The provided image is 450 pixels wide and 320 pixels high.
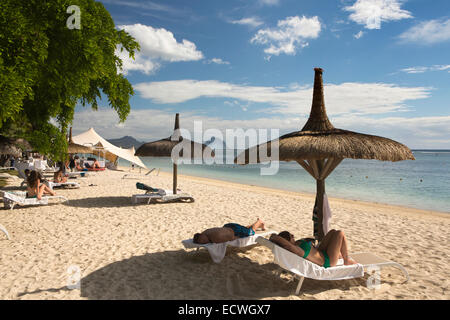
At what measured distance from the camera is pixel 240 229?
470 cm

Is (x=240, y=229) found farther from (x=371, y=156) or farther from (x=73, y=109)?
(x=73, y=109)

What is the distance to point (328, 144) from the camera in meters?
4.07

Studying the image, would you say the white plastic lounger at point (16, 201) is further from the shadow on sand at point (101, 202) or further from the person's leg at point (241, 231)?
the person's leg at point (241, 231)

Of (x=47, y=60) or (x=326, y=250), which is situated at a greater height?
(x=47, y=60)

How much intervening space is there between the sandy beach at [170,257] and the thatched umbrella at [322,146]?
1184mm

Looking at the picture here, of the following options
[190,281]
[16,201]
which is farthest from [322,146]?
[16,201]

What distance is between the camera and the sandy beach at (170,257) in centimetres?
361

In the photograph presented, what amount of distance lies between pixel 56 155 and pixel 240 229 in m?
5.71

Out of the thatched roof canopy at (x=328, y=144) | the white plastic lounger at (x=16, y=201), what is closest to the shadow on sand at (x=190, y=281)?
the thatched roof canopy at (x=328, y=144)

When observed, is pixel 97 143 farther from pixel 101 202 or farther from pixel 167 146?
pixel 167 146

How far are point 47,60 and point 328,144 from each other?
6505 millimetres

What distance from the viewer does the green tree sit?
Result: 214 inches

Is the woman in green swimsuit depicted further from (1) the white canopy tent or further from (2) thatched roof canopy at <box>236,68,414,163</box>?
(1) the white canopy tent

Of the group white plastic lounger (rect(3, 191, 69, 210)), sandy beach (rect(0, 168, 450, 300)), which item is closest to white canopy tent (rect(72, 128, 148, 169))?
white plastic lounger (rect(3, 191, 69, 210))
